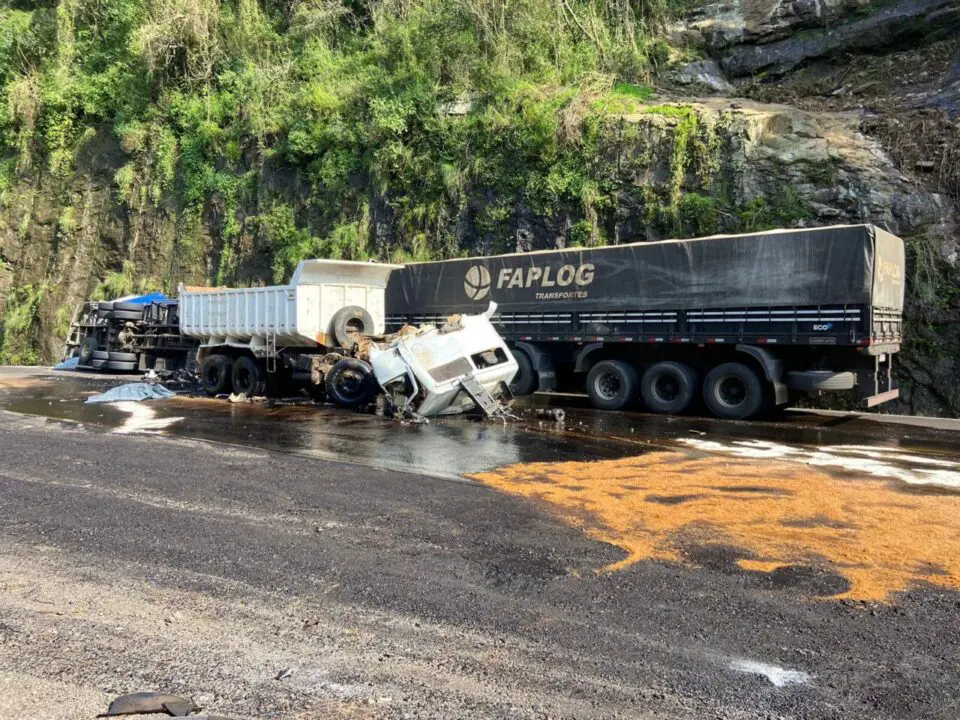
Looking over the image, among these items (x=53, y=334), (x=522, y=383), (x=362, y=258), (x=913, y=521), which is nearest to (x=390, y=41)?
(x=362, y=258)

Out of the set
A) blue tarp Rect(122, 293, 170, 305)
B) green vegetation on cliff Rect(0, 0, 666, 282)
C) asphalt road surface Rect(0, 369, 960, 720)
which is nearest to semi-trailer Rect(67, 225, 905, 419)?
asphalt road surface Rect(0, 369, 960, 720)

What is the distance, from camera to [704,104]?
22.5 m

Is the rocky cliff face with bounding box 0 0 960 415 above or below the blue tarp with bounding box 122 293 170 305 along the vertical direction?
above

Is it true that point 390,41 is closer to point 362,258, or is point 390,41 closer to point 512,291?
point 362,258

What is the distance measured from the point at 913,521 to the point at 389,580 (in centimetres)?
464

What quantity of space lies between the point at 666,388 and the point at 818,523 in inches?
351

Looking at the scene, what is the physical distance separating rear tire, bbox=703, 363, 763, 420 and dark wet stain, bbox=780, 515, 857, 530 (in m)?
7.60

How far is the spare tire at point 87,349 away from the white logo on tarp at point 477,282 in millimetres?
12853

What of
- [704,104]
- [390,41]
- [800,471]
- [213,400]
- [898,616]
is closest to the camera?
[898,616]

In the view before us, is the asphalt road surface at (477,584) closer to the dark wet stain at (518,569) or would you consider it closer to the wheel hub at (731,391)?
the dark wet stain at (518,569)

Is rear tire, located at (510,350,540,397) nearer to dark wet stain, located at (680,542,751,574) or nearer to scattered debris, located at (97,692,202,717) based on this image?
dark wet stain, located at (680,542,751,574)

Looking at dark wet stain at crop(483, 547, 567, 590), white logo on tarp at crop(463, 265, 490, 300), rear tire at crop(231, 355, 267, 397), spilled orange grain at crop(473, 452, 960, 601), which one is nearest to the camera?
dark wet stain at crop(483, 547, 567, 590)

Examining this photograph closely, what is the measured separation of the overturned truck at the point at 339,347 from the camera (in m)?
13.7

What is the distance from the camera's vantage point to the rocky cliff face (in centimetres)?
1777
